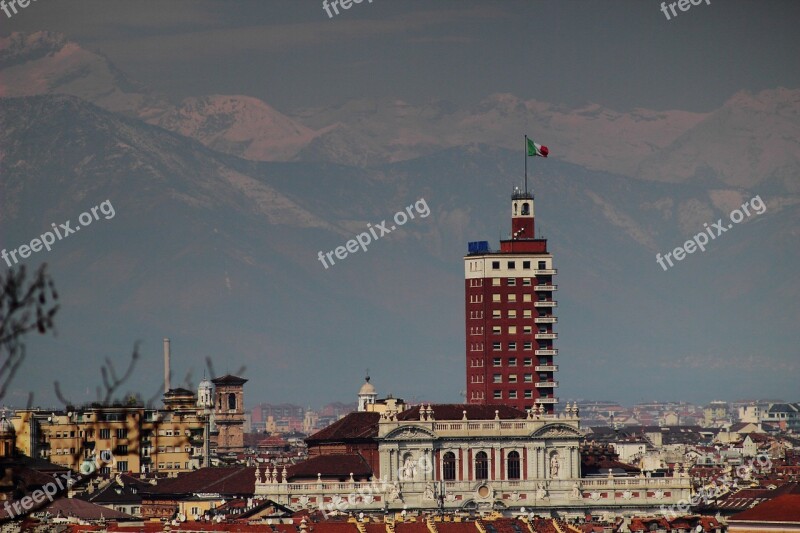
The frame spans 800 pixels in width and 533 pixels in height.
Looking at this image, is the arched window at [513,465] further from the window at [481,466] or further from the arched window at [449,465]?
the arched window at [449,465]

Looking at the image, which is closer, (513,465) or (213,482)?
(513,465)

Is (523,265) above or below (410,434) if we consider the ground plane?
above

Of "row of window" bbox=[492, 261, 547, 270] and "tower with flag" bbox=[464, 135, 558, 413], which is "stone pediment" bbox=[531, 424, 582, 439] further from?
"row of window" bbox=[492, 261, 547, 270]

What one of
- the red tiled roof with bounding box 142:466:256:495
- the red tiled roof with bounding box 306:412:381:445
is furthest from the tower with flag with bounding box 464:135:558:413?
the red tiled roof with bounding box 142:466:256:495

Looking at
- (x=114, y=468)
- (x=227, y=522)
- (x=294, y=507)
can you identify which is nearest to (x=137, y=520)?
(x=227, y=522)

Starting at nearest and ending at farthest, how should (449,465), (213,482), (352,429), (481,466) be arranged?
(449,465) → (481,466) → (213,482) → (352,429)

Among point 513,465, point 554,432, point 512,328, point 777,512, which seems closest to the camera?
point 777,512

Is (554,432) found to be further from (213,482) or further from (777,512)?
(777,512)

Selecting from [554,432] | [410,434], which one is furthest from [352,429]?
[554,432]

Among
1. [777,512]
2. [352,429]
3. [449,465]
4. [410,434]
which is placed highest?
[352,429]

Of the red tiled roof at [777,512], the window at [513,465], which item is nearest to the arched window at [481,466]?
the window at [513,465]
